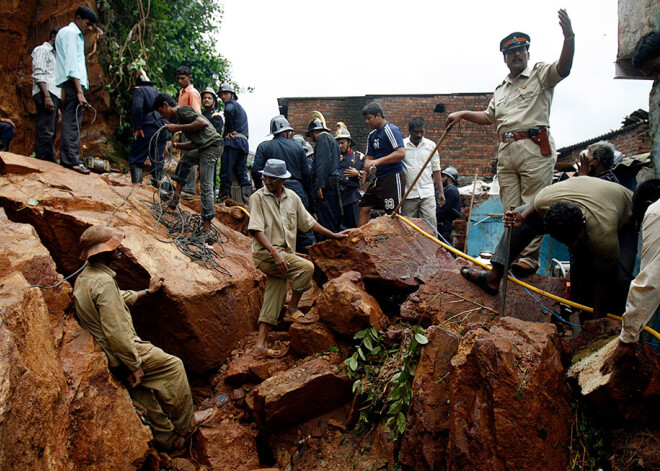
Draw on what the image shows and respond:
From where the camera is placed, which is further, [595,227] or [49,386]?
[595,227]

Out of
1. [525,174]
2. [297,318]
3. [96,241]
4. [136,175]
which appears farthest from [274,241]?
[136,175]

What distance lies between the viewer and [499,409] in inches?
107

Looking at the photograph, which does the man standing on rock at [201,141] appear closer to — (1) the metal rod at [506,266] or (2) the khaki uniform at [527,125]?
(2) the khaki uniform at [527,125]

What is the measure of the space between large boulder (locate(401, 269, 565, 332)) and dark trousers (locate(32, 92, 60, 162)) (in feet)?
17.0

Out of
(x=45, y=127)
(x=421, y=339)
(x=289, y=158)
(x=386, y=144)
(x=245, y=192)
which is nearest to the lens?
(x=421, y=339)

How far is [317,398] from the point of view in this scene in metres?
4.21

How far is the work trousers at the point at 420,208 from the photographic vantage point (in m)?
6.30

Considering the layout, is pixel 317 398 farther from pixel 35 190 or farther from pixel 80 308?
pixel 35 190

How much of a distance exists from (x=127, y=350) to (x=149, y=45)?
334 inches

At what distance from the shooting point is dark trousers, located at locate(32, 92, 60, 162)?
5883 millimetres

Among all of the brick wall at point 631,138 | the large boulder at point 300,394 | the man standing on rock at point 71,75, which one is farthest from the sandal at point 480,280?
the brick wall at point 631,138

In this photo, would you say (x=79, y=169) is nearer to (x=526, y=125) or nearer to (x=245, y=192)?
(x=245, y=192)

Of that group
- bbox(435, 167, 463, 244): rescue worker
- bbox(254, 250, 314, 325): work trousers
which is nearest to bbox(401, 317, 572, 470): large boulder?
bbox(254, 250, 314, 325): work trousers

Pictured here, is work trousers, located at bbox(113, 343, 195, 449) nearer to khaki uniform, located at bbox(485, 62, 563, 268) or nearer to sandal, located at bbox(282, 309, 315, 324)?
sandal, located at bbox(282, 309, 315, 324)
